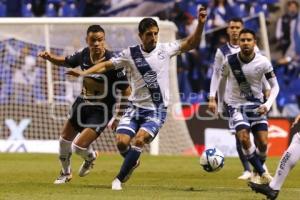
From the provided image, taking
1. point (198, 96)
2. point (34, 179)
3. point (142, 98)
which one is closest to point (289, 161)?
point (142, 98)

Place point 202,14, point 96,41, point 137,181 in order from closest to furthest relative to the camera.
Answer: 1. point 202,14
2. point 96,41
3. point 137,181

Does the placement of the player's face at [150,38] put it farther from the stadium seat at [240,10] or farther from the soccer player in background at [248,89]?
the stadium seat at [240,10]

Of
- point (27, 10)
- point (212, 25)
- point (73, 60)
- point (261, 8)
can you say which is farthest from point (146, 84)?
point (27, 10)

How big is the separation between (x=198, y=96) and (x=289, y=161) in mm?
12066

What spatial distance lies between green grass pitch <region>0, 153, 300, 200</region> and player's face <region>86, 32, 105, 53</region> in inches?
73.5

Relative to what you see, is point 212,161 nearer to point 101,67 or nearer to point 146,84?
point 146,84

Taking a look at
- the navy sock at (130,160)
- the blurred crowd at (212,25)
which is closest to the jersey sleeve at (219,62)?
the navy sock at (130,160)

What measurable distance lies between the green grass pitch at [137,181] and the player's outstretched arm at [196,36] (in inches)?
72.6

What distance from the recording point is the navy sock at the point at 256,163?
11.2 metres

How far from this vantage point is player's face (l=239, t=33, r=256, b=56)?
11.4m

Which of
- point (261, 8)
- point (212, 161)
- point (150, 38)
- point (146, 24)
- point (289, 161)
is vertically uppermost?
point (261, 8)

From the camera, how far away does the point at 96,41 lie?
1130 centimetres

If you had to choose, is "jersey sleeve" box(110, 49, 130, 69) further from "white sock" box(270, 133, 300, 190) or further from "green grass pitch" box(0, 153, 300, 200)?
"white sock" box(270, 133, 300, 190)

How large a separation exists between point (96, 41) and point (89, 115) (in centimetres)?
112
